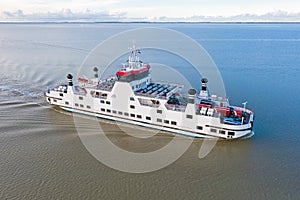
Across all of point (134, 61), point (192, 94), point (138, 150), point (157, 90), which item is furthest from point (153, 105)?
point (134, 61)

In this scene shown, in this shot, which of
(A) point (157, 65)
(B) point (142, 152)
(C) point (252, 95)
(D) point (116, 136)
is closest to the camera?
(B) point (142, 152)

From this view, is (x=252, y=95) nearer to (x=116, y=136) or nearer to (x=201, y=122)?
(x=201, y=122)

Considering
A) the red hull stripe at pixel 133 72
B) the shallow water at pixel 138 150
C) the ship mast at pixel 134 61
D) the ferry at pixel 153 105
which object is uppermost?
the ship mast at pixel 134 61

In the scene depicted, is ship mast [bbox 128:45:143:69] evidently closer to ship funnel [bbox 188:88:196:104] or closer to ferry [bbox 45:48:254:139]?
ferry [bbox 45:48:254:139]

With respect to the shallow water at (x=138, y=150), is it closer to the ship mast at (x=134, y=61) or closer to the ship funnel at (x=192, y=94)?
the ship funnel at (x=192, y=94)

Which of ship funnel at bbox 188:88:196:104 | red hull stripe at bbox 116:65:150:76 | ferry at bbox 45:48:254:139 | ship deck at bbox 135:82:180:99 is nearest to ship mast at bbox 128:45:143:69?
ferry at bbox 45:48:254:139

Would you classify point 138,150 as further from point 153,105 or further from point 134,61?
point 134,61

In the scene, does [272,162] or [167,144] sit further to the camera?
[167,144]

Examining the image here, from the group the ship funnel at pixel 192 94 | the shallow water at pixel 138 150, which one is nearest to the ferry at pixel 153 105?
the ship funnel at pixel 192 94

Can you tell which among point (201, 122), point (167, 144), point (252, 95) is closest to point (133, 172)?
point (167, 144)
